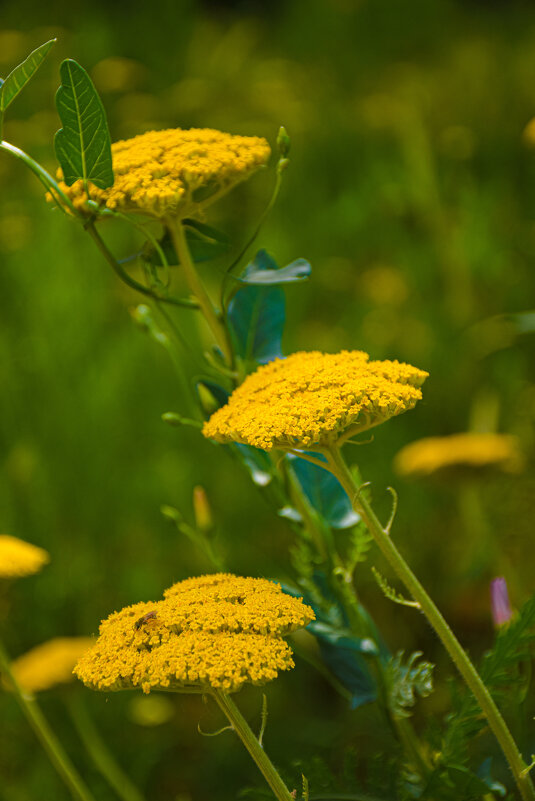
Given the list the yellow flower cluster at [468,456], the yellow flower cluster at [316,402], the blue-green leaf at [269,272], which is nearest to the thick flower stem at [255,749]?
the yellow flower cluster at [316,402]

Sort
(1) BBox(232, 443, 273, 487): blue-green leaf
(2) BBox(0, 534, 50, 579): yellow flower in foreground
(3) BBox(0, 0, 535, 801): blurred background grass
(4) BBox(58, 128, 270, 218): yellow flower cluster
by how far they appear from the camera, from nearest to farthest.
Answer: (4) BBox(58, 128, 270, 218): yellow flower cluster < (1) BBox(232, 443, 273, 487): blue-green leaf < (2) BBox(0, 534, 50, 579): yellow flower in foreground < (3) BBox(0, 0, 535, 801): blurred background grass

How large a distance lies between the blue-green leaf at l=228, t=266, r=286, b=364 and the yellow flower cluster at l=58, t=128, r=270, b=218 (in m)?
0.10

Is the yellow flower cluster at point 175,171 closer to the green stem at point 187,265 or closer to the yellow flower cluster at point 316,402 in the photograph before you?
the green stem at point 187,265

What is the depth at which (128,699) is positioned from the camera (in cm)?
126

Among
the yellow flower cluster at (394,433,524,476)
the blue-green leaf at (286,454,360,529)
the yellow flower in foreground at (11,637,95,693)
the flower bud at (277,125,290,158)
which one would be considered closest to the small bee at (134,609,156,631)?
the blue-green leaf at (286,454,360,529)

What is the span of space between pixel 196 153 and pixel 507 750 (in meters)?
0.40

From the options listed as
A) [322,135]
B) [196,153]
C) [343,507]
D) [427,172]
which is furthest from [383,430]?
[322,135]

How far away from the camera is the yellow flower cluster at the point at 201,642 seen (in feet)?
1.24

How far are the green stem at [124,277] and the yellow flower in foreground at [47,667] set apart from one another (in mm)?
448

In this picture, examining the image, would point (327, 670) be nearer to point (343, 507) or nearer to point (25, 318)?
point (343, 507)

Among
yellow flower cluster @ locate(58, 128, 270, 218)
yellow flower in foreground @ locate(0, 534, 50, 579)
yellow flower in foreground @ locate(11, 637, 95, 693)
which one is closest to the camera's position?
yellow flower cluster @ locate(58, 128, 270, 218)

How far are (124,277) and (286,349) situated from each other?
4.06 ft

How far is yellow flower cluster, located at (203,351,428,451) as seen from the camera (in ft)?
1.41

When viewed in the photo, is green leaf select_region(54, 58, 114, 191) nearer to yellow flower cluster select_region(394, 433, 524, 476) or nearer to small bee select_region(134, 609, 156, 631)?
small bee select_region(134, 609, 156, 631)
